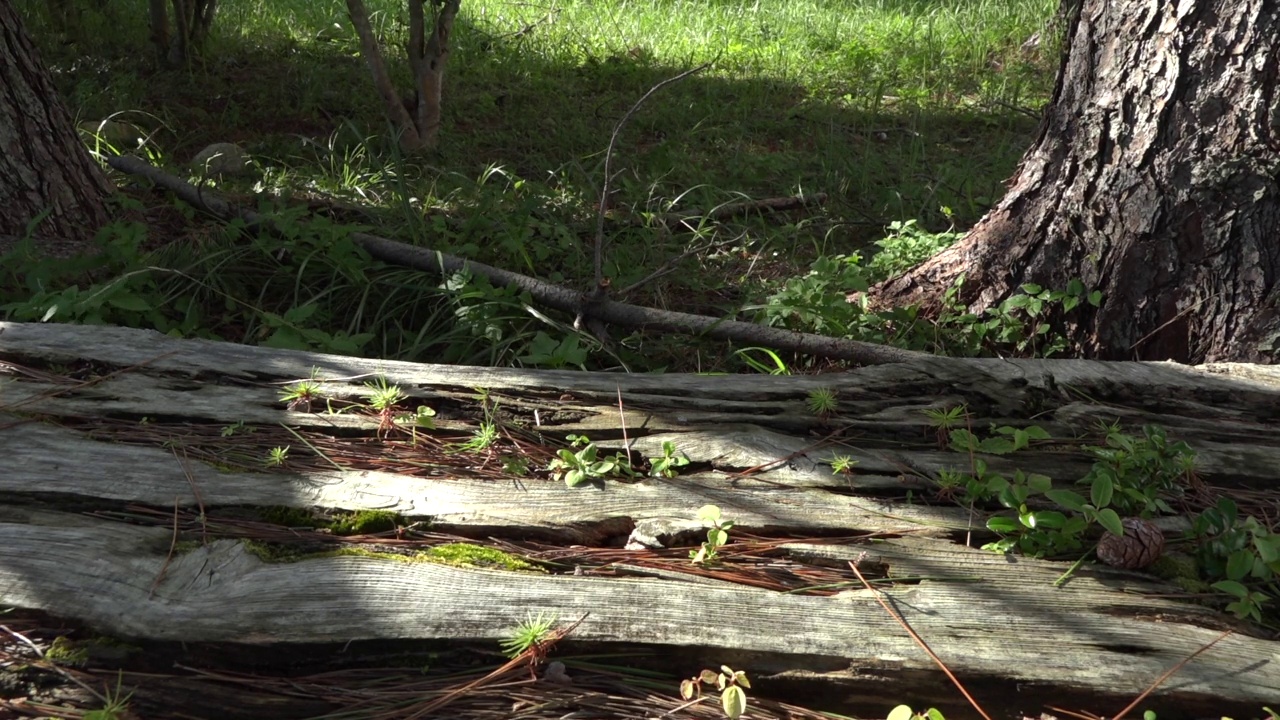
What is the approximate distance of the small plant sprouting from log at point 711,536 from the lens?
190 centimetres

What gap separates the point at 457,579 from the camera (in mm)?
1772

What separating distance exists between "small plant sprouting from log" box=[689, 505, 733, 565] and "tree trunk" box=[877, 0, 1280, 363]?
6.27 ft

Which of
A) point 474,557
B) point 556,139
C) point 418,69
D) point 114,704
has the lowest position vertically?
point 114,704

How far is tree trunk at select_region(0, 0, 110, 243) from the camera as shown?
3.67 metres

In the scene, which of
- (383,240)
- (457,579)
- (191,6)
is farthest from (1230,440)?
(191,6)

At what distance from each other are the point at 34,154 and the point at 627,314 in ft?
8.08

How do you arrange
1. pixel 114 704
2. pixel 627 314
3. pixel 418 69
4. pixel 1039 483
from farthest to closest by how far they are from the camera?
pixel 418 69 → pixel 627 314 → pixel 1039 483 → pixel 114 704

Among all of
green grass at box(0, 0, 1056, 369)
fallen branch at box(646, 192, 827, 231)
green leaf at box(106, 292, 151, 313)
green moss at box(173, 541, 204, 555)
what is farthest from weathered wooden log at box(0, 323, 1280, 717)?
fallen branch at box(646, 192, 827, 231)

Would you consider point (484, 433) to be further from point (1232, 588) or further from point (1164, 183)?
point (1164, 183)

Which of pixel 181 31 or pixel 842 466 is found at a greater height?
pixel 181 31

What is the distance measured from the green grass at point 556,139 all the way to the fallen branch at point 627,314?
0.10 metres

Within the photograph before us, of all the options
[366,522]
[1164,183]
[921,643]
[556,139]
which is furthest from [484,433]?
[556,139]

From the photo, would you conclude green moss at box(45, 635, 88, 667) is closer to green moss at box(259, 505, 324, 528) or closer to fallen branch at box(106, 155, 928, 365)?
green moss at box(259, 505, 324, 528)

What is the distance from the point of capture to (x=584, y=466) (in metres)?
2.18
